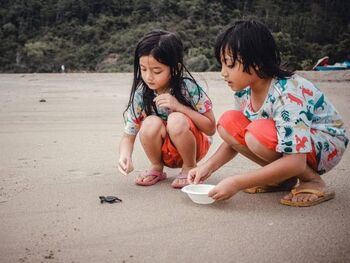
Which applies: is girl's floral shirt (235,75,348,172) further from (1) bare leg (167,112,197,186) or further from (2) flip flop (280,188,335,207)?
(1) bare leg (167,112,197,186)

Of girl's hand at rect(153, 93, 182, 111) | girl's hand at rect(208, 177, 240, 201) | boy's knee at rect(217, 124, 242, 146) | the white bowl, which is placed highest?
girl's hand at rect(153, 93, 182, 111)

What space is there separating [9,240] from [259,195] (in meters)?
1.25

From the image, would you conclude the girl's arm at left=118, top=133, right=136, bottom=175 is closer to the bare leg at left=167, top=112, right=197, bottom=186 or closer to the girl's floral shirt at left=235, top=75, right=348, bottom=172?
the bare leg at left=167, top=112, right=197, bottom=186

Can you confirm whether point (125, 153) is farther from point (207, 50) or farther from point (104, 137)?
point (207, 50)

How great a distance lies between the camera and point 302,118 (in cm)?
181

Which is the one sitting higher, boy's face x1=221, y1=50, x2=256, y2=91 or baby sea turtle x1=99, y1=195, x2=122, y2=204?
boy's face x1=221, y1=50, x2=256, y2=91

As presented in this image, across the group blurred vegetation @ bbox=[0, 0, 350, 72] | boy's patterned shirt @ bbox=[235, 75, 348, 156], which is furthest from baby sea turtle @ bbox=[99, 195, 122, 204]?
blurred vegetation @ bbox=[0, 0, 350, 72]

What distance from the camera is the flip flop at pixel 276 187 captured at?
2194 millimetres

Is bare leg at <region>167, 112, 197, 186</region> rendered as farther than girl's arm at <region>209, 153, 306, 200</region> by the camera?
Yes

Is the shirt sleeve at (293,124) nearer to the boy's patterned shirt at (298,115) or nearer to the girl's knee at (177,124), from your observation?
the boy's patterned shirt at (298,115)

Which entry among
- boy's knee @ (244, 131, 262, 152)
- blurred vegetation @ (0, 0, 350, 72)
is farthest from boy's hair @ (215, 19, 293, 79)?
blurred vegetation @ (0, 0, 350, 72)

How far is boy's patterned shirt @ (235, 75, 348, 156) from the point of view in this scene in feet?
5.89

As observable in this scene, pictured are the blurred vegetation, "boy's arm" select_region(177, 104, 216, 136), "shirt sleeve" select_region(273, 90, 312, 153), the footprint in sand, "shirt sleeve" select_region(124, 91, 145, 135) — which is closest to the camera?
"shirt sleeve" select_region(273, 90, 312, 153)

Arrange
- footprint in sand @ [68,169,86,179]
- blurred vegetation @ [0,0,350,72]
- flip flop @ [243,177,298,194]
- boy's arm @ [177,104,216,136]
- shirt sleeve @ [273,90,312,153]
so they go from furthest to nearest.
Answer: blurred vegetation @ [0,0,350,72], footprint in sand @ [68,169,86,179], boy's arm @ [177,104,216,136], flip flop @ [243,177,298,194], shirt sleeve @ [273,90,312,153]
